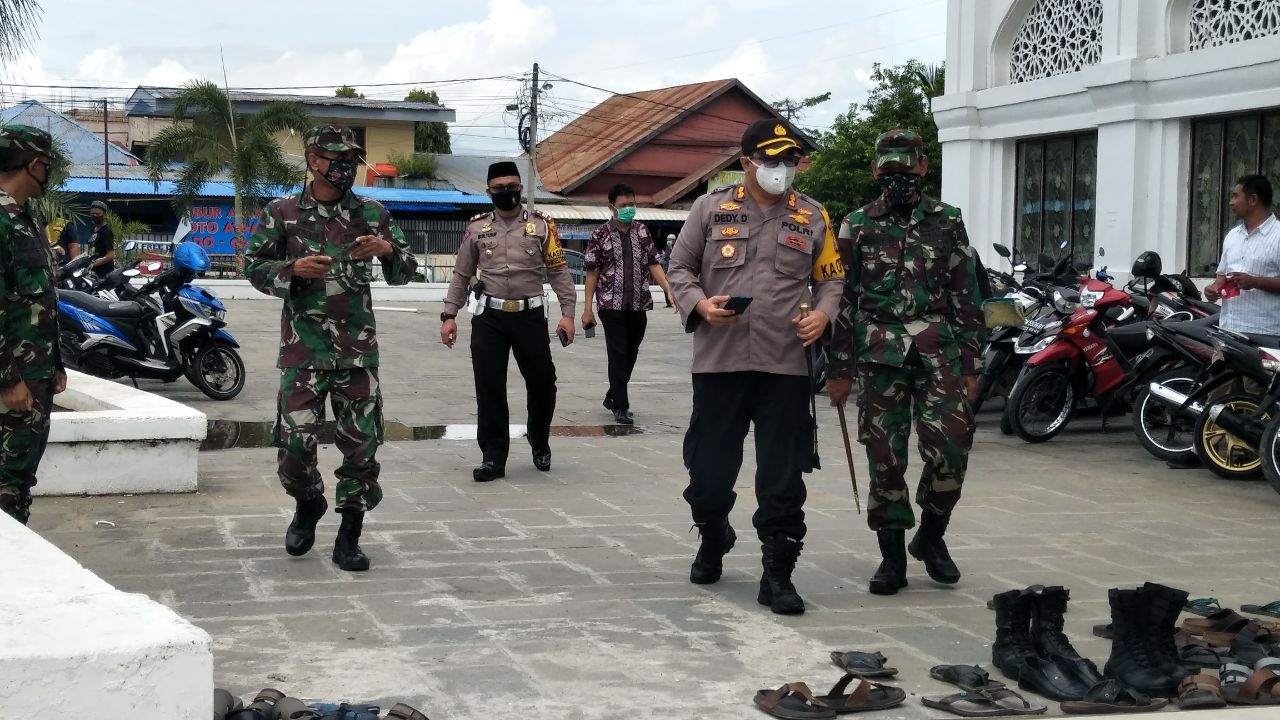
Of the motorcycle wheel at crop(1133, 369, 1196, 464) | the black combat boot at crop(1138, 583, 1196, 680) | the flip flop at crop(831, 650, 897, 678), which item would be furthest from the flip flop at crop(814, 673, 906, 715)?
the motorcycle wheel at crop(1133, 369, 1196, 464)

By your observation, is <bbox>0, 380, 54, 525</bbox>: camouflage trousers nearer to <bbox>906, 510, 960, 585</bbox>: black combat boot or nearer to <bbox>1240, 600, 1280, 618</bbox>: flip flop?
<bbox>906, 510, 960, 585</bbox>: black combat boot

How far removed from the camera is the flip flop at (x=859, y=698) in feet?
14.0

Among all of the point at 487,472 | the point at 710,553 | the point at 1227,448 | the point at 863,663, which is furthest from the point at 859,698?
the point at 1227,448

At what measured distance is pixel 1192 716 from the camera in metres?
4.16

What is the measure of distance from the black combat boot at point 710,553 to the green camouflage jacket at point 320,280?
1598 millimetres

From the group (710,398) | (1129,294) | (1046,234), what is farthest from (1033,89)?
(710,398)

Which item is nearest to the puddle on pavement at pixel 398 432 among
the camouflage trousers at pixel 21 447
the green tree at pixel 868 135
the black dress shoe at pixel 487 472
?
the black dress shoe at pixel 487 472

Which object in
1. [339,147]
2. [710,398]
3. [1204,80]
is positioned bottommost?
[710,398]

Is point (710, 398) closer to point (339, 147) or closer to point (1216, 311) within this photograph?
point (339, 147)

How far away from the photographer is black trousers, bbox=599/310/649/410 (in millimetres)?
10961

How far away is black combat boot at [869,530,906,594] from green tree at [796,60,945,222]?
2897cm

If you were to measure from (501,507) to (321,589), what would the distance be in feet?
6.62

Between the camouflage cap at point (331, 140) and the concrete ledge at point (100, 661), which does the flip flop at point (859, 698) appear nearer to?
the concrete ledge at point (100, 661)

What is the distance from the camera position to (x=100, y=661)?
284 centimetres
